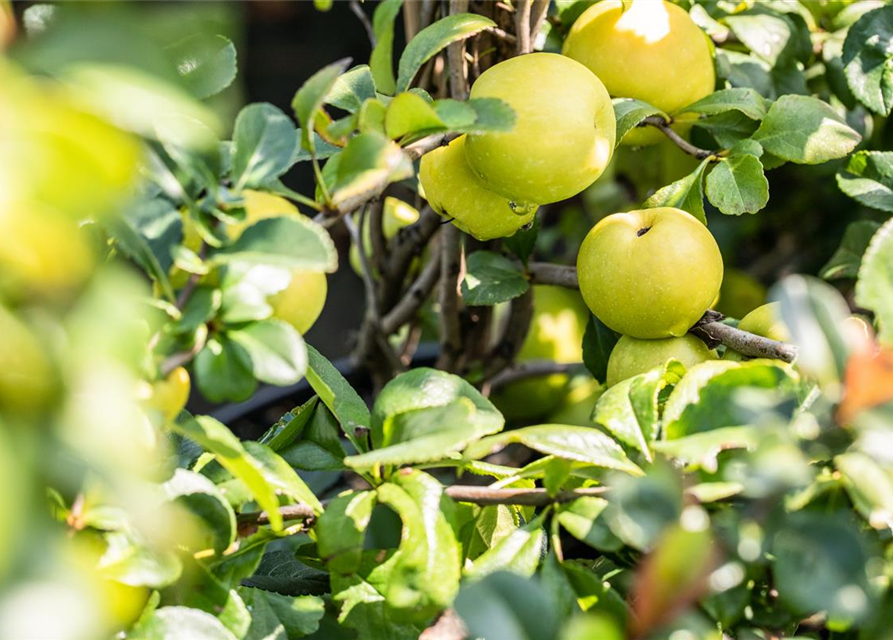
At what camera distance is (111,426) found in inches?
7.1

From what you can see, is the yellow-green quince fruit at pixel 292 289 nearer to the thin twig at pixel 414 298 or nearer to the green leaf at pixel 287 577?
the green leaf at pixel 287 577

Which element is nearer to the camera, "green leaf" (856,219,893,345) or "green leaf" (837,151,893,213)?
"green leaf" (856,219,893,345)

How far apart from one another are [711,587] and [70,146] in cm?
22

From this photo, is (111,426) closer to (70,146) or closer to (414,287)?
(70,146)

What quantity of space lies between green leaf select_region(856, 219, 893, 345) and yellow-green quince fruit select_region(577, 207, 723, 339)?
0.56ft

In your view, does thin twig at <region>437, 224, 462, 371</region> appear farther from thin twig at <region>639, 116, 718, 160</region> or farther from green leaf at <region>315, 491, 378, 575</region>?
green leaf at <region>315, 491, 378, 575</region>

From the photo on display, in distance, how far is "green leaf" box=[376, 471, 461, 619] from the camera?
306mm

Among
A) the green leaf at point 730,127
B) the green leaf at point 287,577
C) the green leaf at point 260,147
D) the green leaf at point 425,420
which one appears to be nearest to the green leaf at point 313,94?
the green leaf at point 260,147

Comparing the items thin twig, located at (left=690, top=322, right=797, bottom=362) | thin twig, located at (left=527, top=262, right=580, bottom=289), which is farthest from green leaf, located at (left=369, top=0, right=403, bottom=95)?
thin twig, located at (left=690, top=322, right=797, bottom=362)

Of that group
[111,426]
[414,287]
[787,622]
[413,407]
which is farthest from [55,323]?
[414,287]

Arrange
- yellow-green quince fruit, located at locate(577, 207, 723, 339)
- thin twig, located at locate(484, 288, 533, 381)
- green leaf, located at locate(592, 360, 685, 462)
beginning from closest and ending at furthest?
green leaf, located at locate(592, 360, 685, 462), yellow-green quince fruit, located at locate(577, 207, 723, 339), thin twig, located at locate(484, 288, 533, 381)

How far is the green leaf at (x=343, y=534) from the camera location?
32 cm

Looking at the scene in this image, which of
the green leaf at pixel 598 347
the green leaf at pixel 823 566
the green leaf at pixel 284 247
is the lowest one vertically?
the green leaf at pixel 598 347

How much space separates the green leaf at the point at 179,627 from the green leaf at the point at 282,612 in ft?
0.18
